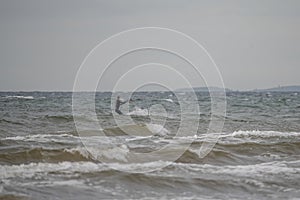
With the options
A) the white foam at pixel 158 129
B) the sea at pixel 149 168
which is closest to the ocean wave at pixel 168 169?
the sea at pixel 149 168

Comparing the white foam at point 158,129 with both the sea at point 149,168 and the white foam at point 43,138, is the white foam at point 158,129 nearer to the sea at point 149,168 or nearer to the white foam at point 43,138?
the sea at point 149,168

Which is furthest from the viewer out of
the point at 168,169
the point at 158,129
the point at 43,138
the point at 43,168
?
the point at 158,129

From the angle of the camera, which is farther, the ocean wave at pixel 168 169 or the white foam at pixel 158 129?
the white foam at pixel 158 129

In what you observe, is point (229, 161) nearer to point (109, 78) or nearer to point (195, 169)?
point (195, 169)

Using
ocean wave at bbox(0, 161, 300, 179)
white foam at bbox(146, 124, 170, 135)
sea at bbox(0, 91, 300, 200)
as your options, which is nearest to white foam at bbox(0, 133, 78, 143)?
sea at bbox(0, 91, 300, 200)

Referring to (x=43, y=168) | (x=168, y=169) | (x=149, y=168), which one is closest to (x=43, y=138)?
(x=43, y=168)

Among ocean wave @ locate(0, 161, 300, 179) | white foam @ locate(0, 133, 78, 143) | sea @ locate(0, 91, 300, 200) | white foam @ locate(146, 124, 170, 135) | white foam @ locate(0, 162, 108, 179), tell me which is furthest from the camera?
white foam @ locate(146, 124, 170, 135)

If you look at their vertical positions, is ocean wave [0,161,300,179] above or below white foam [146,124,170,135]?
below

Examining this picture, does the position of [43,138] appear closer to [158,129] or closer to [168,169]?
[158,129]

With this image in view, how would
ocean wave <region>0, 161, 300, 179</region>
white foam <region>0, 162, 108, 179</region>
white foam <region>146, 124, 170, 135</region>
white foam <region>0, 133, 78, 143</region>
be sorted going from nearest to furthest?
white foam <region>0, 162, 108, 179</region>
ocean wave <region>0, 161, 300, 179</region>
white foam <region>0, 133, 78, 143</region>
white foam <region>146, 124, 170, 135</region>

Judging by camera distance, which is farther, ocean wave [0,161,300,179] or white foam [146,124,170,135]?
white foam [146,124,170,135]

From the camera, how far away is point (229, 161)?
13.7m

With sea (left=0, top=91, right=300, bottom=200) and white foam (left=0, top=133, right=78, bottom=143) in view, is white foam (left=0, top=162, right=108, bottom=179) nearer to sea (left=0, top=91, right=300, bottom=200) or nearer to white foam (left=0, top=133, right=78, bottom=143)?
sea (left=0, top=91, right=300, bottom=200)

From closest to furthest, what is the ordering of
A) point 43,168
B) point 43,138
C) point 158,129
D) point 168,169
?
1. point 43,168
2. point 168,169
3. point 43,138
4. point 158,129
